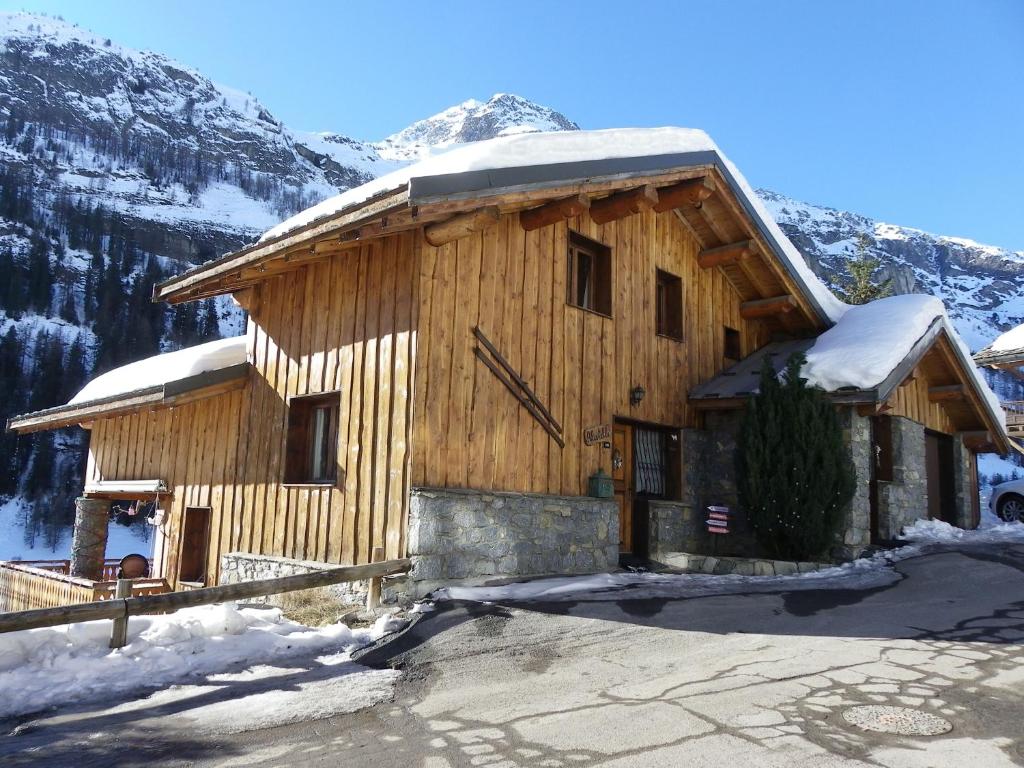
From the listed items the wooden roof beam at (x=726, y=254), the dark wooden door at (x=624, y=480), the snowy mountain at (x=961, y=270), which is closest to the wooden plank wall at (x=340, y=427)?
the dark wooden door at (x=624, y=480)

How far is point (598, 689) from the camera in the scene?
15.3ft

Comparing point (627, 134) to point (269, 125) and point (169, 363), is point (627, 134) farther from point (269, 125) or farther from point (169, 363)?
point (269, 125)

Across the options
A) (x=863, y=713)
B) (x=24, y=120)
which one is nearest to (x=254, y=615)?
(x=863, y=713)

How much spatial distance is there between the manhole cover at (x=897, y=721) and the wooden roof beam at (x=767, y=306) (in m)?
9.49

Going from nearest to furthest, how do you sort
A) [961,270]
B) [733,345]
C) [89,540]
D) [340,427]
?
[340,427] < [89,540] < [733,345] < [961,270]

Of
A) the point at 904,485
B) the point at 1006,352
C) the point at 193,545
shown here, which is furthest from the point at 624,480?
the point at 1006,352

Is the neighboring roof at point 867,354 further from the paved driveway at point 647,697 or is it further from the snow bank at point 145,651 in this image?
the snow bank at point 145,651

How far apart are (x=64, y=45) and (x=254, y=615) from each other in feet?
533

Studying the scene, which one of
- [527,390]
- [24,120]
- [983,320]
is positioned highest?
[24,120]

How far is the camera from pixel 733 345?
516 inches

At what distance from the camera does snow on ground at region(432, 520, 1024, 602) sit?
7.35m

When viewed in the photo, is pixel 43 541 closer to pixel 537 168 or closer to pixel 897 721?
pixel 537 168

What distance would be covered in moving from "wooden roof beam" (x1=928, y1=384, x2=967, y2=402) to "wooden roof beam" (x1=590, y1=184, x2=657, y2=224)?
740cm

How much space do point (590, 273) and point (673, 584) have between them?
4372 mm
